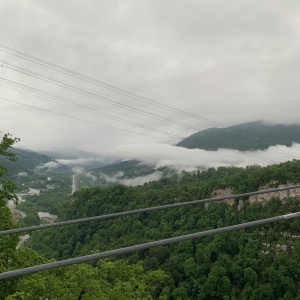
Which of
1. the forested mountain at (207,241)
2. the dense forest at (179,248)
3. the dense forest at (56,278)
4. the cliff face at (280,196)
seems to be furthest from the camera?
the cliff face at (280,196)

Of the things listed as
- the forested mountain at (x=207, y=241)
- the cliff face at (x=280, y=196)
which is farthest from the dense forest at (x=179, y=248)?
the cliff face at (x=280, y=196)

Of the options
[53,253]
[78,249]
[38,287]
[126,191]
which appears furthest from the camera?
[126,191]

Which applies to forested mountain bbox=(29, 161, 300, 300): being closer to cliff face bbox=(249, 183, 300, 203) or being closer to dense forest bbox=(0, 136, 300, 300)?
dense forest bbox=(0, 136, 300, 300)

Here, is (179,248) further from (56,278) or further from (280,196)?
(56,278)

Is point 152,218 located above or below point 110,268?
below

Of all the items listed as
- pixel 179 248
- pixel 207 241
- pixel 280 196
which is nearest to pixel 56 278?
pixel 179 248

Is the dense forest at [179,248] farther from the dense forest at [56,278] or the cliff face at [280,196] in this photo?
the cliff face at [280,196]

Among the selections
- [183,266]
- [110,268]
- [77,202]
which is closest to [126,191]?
[77,202]

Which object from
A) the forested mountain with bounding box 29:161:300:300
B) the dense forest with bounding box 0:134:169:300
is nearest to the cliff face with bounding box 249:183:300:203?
the forested mountain with bounding box 29:161:300:300

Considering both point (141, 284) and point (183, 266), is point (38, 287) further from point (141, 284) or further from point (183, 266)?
point (183, 266)
